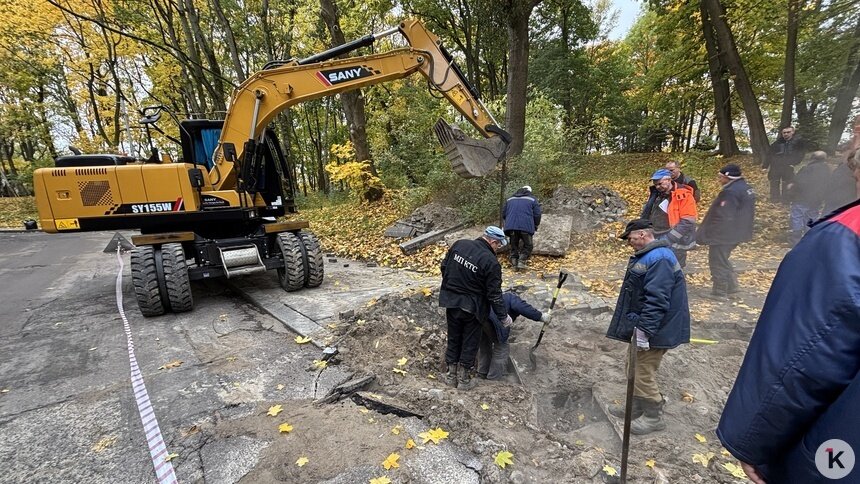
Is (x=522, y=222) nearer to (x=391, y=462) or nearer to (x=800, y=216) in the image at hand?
(x=800, y=216)

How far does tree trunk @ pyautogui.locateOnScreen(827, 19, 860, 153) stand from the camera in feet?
34.2

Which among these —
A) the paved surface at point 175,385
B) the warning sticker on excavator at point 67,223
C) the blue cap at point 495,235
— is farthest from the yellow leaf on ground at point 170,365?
→ the blue cap at point 495,235

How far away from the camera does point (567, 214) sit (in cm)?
940

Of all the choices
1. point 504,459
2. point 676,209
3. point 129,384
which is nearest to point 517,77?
point 676,209

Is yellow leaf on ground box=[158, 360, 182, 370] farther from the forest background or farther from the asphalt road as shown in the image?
the forest background

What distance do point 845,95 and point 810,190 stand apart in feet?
25.4

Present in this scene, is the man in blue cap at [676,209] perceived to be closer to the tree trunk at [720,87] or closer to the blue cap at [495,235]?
the blue cap at [495,235]

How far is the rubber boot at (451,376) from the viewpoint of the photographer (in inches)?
162

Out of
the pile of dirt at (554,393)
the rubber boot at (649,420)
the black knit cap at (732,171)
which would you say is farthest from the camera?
the black knit cap at (732,171)

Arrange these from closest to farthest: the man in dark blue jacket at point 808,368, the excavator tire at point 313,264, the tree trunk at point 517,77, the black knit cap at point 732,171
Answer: the man in dark blue jacket at point 808,368 < the black knit cap at point 732,171 < the excavator tire at point 313,264 < the tree trunk at point 517,77

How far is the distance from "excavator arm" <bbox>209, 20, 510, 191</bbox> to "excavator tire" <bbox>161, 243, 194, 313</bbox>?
1370mm

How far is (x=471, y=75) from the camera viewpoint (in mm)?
19172

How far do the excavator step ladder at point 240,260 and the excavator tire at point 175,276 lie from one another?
552 mm

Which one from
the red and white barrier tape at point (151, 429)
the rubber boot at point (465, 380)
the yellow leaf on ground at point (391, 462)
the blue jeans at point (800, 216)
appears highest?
the blue jeans at point (800, 216)
